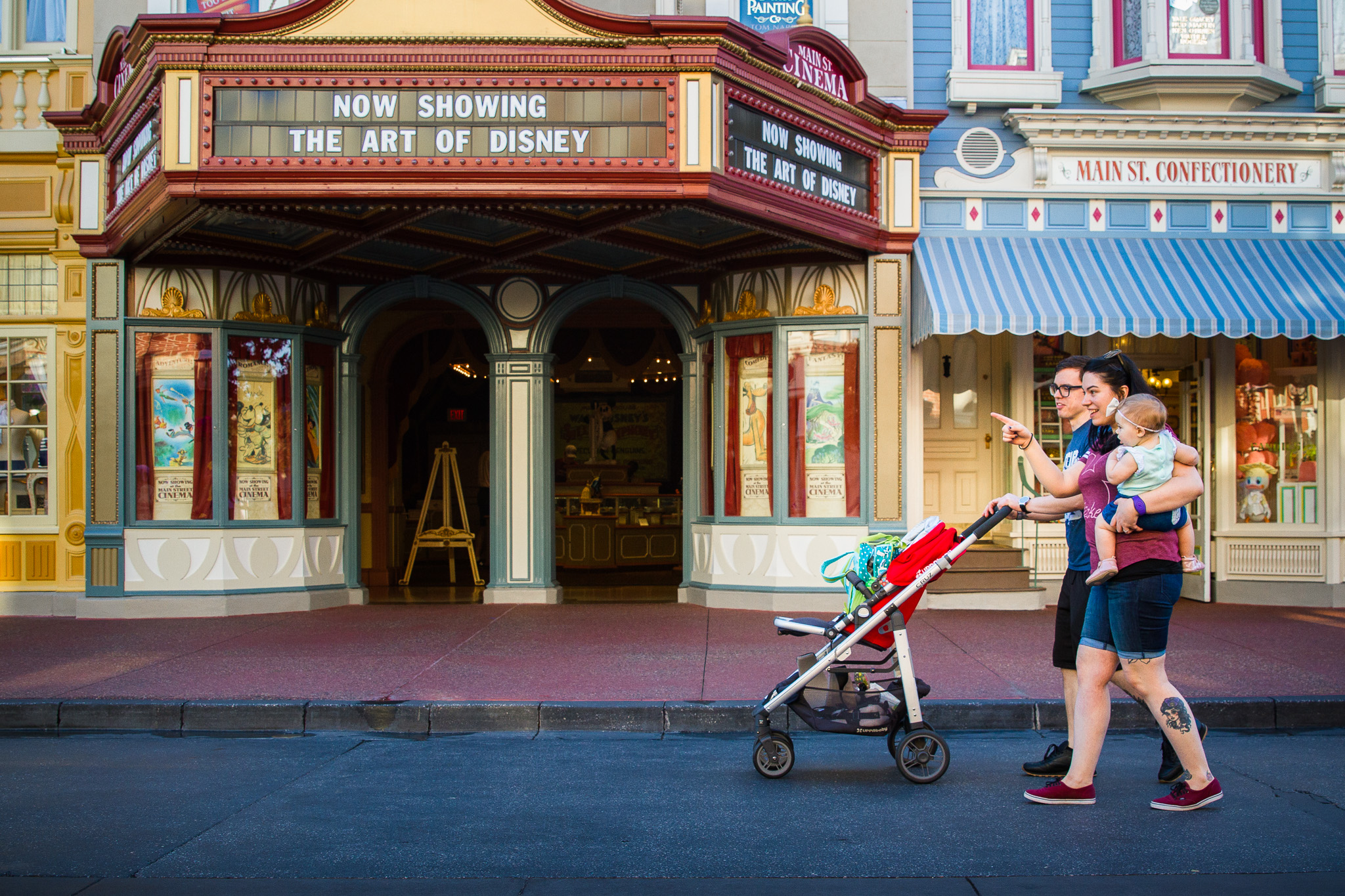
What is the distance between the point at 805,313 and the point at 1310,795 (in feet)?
23.0

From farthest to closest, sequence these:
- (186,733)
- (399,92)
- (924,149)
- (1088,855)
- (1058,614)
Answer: (924,149) < (399,92) < (186,733) < (1058,614) < (1088,855)

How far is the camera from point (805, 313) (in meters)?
11.4

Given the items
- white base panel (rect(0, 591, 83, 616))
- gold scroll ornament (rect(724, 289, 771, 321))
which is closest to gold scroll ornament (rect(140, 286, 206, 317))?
white base panel (rect(0, 591, 83, 616))

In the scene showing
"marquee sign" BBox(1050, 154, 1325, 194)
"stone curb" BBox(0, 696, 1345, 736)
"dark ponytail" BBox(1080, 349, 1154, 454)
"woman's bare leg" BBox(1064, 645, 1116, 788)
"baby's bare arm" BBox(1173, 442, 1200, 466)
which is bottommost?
"stone curb" BBox(0, 696, 1345, 736)

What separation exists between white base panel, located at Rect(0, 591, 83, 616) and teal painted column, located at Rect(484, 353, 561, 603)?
4124 millimetres

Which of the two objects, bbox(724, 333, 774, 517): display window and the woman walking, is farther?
bbox(724, 333, 774, 517): display window

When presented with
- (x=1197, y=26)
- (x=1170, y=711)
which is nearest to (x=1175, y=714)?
(x=1170, y=711)

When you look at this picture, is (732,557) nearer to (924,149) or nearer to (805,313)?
(805,313)

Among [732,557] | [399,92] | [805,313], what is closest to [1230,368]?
[805,313]

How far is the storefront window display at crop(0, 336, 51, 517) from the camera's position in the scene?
38.0 feet

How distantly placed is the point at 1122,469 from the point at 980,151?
7.55 meters

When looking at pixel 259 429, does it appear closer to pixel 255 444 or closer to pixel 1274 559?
pixel 255 444

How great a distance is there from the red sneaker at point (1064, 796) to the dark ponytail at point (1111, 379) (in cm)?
150

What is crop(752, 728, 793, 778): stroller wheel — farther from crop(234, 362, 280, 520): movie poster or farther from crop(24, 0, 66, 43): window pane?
crop(24, 0, 66, 43): window pane
